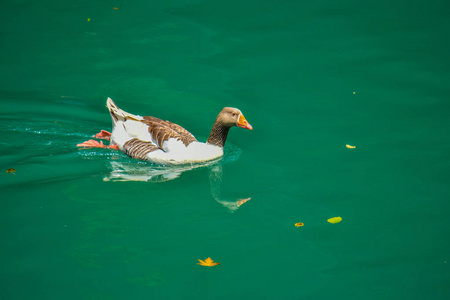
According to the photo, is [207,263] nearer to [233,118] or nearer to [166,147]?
[166,147]

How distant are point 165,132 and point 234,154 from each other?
135 centimetres

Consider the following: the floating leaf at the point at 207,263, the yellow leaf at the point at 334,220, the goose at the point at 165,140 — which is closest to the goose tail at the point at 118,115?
the goose at the point at 165,140

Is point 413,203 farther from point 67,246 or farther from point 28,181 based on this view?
point 28,181

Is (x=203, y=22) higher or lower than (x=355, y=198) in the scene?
higher

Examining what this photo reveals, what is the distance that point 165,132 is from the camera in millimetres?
9070

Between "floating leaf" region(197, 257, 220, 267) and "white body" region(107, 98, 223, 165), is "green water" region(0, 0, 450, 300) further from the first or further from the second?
"white body" region(107, 98, 223, 165)

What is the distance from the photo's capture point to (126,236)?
6754 mm

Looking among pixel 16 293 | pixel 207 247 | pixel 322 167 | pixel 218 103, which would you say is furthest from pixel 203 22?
pixel 16 293

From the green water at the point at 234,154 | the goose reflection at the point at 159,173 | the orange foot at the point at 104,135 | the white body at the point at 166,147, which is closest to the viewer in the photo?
the green water at the point at 234,154

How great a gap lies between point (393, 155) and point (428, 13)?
8702 mm

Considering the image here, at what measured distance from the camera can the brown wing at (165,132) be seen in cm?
895

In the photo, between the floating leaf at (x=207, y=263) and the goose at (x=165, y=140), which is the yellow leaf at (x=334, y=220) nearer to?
the floating leaf at (x=207, y=263)

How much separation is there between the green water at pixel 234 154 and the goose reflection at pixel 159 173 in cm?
5

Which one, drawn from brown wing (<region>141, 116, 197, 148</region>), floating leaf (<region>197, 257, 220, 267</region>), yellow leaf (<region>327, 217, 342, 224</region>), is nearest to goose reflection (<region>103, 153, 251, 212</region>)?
brown wing (<region>141, 116, 197, 148</region>)
